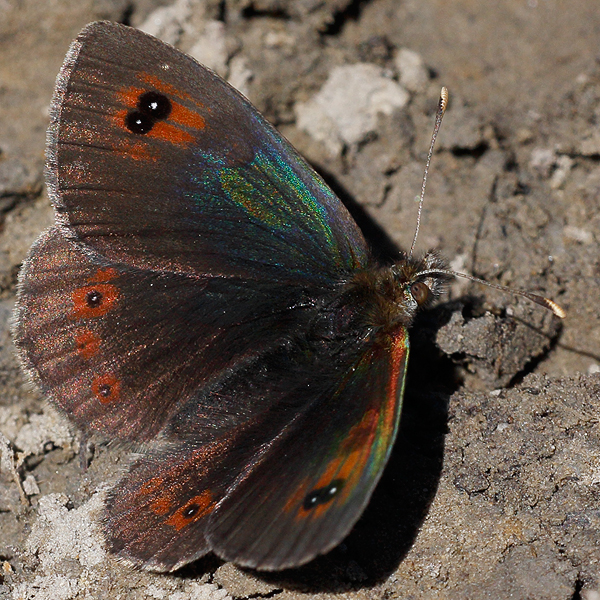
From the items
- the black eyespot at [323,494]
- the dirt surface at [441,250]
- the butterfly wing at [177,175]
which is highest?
the butterfly wing at [177,175]

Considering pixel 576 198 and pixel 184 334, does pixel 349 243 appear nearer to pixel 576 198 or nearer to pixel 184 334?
pixel 184 334

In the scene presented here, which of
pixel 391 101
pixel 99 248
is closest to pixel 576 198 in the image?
pixel 391 101

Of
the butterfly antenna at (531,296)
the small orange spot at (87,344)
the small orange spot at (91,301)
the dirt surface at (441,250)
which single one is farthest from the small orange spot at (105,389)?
the butterfly antenna at (531,296)

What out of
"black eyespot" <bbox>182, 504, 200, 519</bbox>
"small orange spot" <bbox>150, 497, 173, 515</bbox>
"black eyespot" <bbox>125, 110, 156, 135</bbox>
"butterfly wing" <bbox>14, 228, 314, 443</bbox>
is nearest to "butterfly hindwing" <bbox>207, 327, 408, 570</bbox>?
"black eyespot" <bbox>182, 504, 200, 519</bbox>

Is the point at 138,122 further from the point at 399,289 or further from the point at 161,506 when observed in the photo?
the point at 161,506

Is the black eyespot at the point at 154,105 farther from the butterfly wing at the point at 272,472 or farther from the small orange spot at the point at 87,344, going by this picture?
the butterfly wing at the point at 272,472

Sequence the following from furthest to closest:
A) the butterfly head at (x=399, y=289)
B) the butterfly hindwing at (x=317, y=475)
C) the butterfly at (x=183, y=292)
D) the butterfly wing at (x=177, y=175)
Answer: the butterfly head at (x=399, y=289) < the butterfly wing at (x=177, y=175) < the butterfly at (x=183, y=292) < the butterfly hindwing at (x=317, y=475)

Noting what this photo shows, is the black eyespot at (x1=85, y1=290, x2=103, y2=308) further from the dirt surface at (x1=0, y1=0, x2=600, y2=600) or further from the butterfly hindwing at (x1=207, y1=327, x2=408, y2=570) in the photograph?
the butterfly hindwing at (x1=207, y1=327, x2=408, y2=570)
